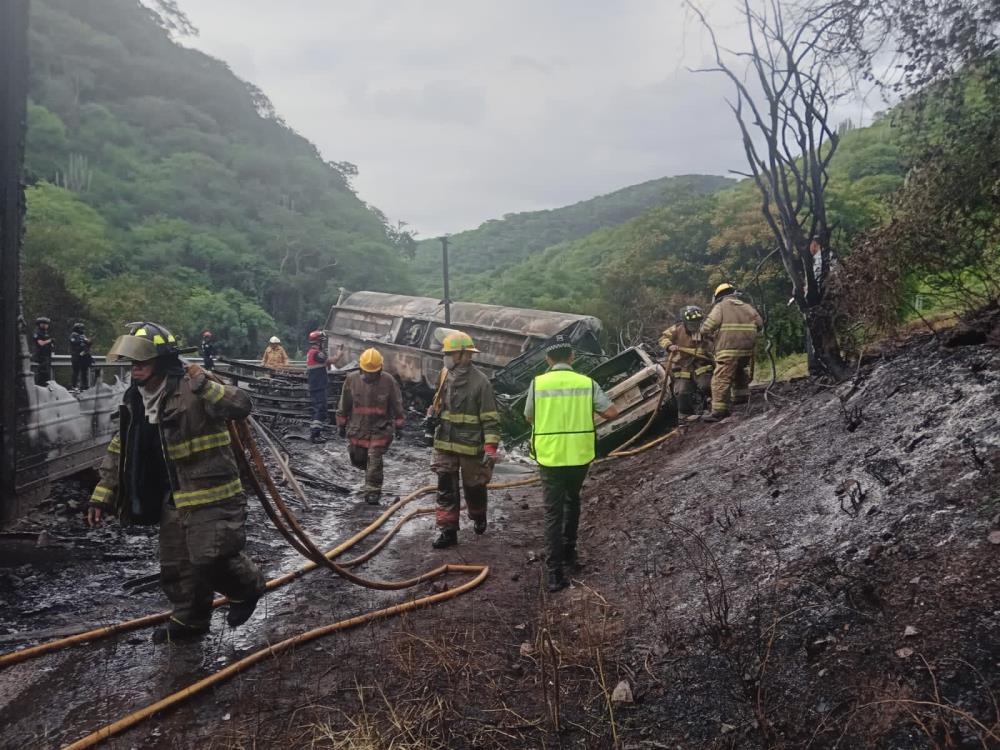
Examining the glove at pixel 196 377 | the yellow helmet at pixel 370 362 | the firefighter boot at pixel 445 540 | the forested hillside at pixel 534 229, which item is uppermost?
the forested hillside at pixel 534 229

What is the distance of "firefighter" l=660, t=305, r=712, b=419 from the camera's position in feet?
26.2

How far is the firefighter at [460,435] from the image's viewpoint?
5.44m

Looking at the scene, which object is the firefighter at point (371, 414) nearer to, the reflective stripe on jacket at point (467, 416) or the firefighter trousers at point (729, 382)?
the reflective stripe on jacket at point (467, 416)

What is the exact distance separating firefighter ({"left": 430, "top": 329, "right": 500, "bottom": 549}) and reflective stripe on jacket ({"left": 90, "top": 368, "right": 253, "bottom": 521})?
2223 millimetres

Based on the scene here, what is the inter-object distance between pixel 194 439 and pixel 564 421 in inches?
86.4

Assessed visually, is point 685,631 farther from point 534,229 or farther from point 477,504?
point 534,229

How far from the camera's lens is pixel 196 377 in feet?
10.9

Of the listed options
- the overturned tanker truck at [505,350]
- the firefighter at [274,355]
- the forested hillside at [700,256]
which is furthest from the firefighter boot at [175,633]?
the firefighter at [274,355]

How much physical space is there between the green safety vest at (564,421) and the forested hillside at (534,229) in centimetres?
5086

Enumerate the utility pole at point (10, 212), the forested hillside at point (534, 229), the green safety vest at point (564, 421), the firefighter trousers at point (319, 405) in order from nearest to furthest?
the green safety vest at point (564, 421)
the utility pole at point (10, 212)
the firefighter trousers at point (319, 405)
the forested hillside at point (534, 229)

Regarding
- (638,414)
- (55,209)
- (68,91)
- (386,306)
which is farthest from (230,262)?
(638,414)

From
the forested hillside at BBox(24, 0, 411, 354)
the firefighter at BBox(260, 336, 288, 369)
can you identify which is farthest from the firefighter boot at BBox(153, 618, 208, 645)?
the forested hillside at BBox(24, 0, 411, 354)

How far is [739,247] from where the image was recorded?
16172mm

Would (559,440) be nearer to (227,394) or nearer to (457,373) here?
(457,373)
